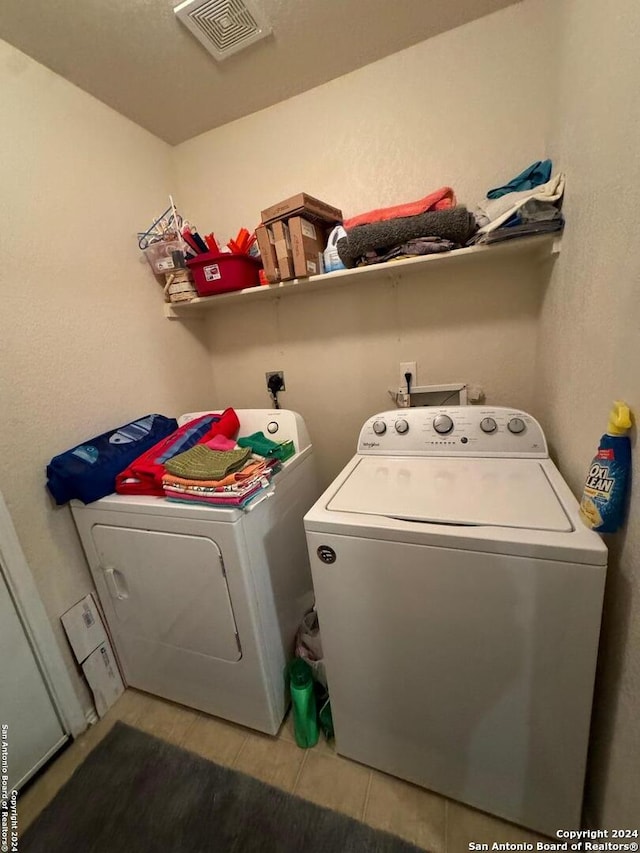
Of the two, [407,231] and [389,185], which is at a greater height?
[389,185]

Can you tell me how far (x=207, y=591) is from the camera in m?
1.12

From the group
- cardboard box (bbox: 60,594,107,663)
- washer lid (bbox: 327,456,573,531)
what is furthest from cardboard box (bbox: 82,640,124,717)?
washer lid (bbox: 327,456,573,531)

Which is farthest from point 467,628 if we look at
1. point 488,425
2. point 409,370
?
point 409,370

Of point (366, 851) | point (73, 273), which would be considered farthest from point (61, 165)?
point (366, 851)

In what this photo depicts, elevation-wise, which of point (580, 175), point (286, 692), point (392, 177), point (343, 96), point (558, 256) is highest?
point (343, 96)

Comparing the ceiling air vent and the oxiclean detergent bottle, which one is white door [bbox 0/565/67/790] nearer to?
the oxiclean detergent bottle

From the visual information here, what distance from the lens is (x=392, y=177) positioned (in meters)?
1.46

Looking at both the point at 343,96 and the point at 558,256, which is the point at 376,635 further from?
the point at 343,96

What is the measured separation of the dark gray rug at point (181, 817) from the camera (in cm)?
99

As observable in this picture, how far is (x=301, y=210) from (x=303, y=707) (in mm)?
1812

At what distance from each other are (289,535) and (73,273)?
1336 mm

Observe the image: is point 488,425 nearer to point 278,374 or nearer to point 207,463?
point 207,463

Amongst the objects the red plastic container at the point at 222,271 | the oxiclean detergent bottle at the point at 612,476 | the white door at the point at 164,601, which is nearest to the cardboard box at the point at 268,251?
the red plastic container at the point at 222,271

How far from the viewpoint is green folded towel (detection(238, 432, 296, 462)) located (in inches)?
51.1
